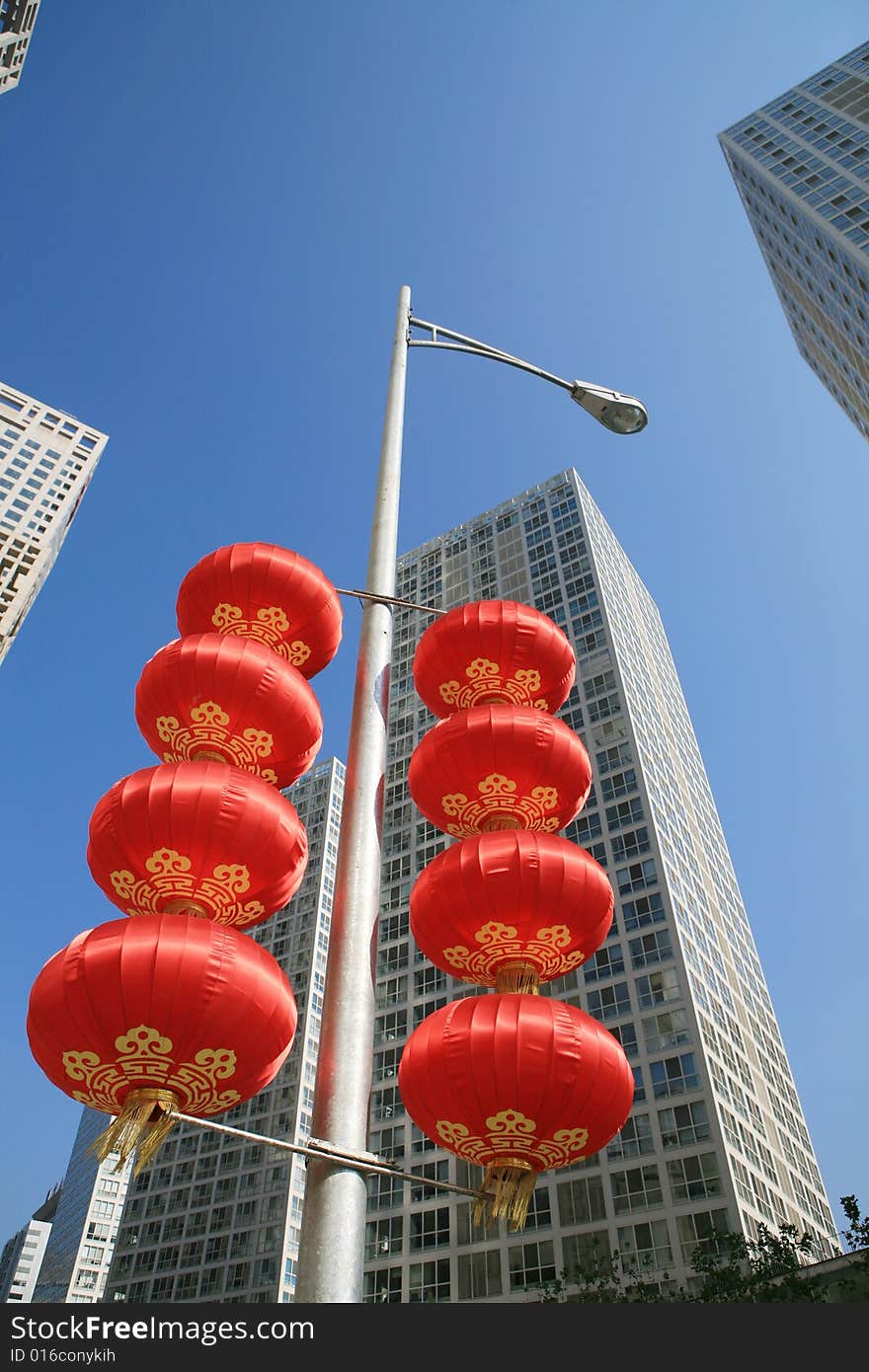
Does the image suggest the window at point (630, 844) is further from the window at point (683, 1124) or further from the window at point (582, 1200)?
the window at point (582, 1200)

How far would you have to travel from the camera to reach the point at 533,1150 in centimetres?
506

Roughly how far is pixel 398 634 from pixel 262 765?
204ft

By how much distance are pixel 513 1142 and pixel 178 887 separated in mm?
2406

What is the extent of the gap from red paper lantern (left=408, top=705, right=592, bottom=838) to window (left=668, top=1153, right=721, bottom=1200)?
36.6m

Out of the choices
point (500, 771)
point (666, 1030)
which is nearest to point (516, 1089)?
point (500, 771)

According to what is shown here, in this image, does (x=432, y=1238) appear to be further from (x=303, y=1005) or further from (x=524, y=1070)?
(x=524, y=1070)

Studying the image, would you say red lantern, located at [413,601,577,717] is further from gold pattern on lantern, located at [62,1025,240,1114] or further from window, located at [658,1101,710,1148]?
window, located at [658,1101,710,1148]

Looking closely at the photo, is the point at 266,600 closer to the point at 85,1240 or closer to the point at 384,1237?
the point at 384,1237

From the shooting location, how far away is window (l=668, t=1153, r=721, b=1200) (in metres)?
36.2

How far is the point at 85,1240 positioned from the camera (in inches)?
3735

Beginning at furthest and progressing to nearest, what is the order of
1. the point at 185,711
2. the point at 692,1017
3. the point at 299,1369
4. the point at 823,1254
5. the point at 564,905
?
the point at 823,1254 → the point at 692,1017 → the point at 185,711 → the point at 564,905 → the point at 299,1369

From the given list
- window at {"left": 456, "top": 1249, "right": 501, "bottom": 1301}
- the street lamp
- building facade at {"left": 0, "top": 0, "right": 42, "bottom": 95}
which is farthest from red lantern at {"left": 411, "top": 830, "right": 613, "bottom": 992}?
building facade at {"left": 0, "top": 0, "right": 42, "bottom": 95}

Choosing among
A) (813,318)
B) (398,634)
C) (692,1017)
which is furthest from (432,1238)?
(813,318)

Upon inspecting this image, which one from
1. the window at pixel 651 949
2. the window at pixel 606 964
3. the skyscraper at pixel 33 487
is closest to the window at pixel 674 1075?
the window at pixel 651 949
